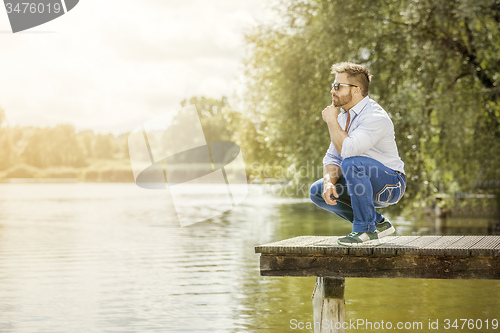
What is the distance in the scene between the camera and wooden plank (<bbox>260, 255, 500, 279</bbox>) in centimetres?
577

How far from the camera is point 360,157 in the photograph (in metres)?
5.96

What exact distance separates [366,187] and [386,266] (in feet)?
2.05

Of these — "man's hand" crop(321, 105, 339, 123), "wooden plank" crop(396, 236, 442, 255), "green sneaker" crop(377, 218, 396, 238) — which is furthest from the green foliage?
"man's hand" crop(321, 105, 339, 123)

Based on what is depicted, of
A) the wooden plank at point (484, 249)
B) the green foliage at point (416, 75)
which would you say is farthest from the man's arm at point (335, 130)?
the green foliage at point (416, 75)

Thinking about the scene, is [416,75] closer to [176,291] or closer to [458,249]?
[176,291]

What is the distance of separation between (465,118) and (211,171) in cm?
10001

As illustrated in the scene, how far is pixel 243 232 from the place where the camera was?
2761cm

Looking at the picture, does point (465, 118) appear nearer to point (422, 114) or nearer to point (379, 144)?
point (422, 114)

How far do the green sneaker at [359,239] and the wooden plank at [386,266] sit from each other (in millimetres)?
109

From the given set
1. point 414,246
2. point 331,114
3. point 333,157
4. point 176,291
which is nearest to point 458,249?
point 414,246

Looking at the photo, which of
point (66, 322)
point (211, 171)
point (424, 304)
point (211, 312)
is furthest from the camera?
point (211, 171)

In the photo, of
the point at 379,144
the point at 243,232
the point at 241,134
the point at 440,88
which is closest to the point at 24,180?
the point at 241,134

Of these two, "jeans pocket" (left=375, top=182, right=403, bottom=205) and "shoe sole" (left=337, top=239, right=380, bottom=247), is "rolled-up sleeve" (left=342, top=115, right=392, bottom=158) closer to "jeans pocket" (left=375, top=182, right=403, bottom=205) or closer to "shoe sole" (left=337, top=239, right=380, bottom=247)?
"jeans pocket" (left=375, top=182, right=403, bottom=205)

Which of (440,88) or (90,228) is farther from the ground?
(440,88)
